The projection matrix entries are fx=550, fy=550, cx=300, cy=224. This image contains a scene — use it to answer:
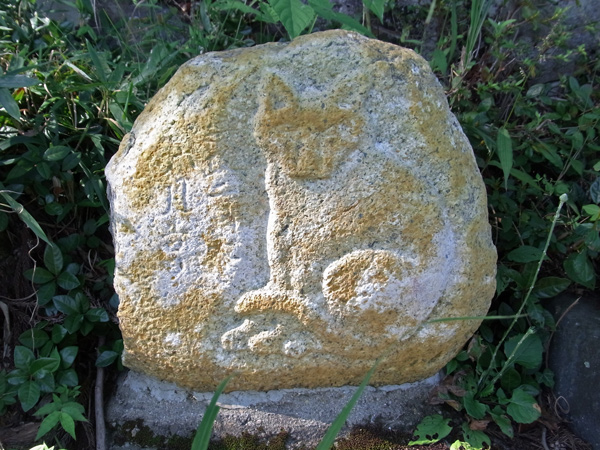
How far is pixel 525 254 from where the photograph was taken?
191 centimetres

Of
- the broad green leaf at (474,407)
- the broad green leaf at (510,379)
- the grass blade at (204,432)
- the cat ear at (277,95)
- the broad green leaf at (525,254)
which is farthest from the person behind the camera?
the broad green leaf at (525,254)

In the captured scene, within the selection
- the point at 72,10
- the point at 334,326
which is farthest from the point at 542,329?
the point at 72,10

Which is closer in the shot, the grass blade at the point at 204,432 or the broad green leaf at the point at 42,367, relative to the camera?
the grass blade at the point at 204,432

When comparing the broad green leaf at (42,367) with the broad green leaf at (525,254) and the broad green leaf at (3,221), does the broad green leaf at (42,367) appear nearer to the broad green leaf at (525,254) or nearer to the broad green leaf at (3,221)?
the broad green leaf at (3,221)

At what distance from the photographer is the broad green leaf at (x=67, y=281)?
72.6 inches

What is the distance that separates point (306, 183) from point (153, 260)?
0.48 meters

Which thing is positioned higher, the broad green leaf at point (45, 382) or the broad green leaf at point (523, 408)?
the broad green leaf at point (45, 382)

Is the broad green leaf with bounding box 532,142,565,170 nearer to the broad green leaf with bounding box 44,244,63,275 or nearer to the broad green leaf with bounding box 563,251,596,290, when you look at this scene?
the broad green leaf with bounding box 563,251,596,290

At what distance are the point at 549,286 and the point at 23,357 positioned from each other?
1763mm

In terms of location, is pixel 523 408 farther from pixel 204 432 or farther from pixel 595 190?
pixel 204 432

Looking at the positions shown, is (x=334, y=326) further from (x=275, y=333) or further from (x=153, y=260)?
(x=153, y=260)

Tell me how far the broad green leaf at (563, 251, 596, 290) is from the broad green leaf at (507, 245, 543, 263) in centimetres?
10

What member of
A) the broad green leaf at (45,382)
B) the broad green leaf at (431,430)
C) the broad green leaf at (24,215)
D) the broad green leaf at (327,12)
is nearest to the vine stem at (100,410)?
the broad green leaf at (45,382)

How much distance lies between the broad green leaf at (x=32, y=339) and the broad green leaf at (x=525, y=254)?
63.3 inches
